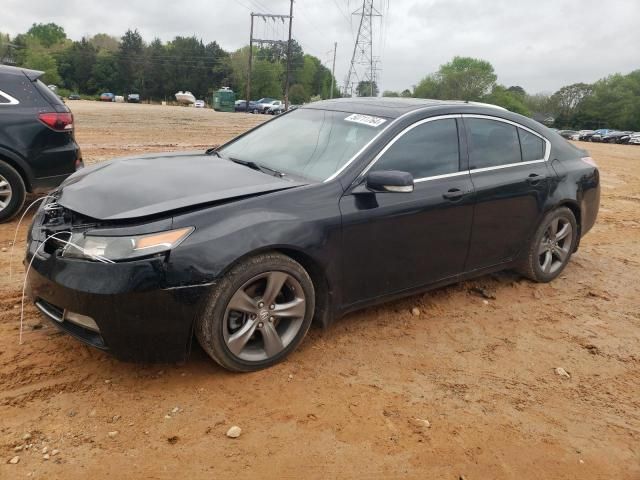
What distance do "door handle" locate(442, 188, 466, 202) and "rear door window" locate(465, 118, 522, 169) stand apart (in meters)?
0.28

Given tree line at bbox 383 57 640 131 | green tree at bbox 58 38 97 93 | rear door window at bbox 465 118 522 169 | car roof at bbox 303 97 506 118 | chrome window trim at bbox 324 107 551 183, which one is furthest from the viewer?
green tree at bbox 58 38 97 93

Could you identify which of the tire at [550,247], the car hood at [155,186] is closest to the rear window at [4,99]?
the car hood at [155,186]

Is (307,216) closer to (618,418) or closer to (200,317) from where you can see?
(200,317)

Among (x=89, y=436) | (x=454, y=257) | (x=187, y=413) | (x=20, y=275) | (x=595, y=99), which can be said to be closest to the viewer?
(x=89, y=436)

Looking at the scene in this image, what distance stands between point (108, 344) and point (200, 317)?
1.61 feet

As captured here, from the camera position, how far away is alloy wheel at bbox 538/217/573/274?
485 centimetres

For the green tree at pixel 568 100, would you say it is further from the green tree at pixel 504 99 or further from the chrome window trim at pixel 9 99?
the chrome window trim at pixel 9 99

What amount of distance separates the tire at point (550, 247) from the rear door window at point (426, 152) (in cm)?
125

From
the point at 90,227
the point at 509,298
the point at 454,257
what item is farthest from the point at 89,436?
the point at 509,298

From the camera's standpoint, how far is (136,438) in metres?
2.62

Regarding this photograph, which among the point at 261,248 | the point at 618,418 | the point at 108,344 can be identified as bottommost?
the point at 618,418

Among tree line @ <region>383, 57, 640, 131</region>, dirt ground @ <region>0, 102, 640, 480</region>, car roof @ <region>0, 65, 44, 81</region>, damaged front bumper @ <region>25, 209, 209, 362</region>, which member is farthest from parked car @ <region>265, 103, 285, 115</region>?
damaged front bumper @ <region>25, 209, 209, 362</region>

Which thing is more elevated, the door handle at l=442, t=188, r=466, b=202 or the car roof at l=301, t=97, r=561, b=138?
the car roof at l=301, t=97, r=561, b=138

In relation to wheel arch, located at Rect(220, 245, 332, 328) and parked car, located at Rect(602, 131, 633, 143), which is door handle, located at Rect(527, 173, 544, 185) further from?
parked car, located at Rect(602, 131, 633, 143)
